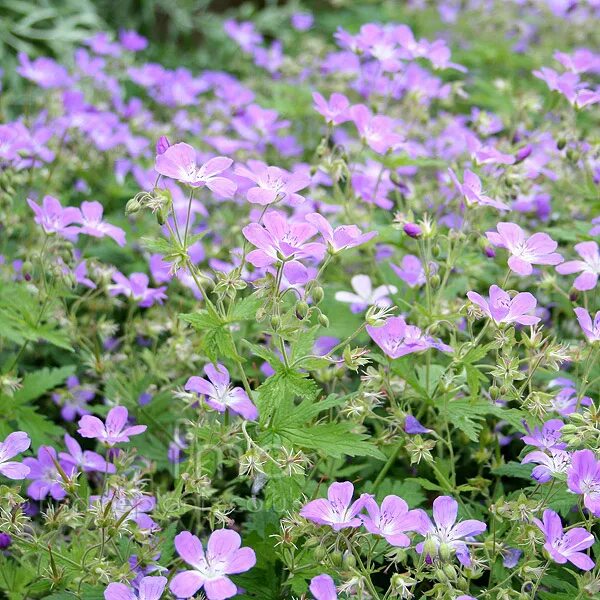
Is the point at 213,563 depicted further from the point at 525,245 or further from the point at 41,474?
the point at 525,245

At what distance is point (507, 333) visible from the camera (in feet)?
5.46

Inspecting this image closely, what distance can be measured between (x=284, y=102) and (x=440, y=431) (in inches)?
79.6

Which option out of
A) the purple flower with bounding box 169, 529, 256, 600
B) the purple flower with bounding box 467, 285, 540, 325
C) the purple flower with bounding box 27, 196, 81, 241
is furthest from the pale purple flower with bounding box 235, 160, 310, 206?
the purple flower with bounding box 169, 529, 256, 600

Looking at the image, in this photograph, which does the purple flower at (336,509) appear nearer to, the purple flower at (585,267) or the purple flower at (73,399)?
the purple flower at (585,267)

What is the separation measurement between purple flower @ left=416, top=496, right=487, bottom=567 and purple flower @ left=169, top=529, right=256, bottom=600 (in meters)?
0.35

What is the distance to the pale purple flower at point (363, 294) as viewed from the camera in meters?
2.26

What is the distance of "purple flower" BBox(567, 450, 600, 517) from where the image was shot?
1547mm

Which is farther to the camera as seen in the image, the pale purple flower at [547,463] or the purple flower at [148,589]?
the pale purple flower at [547,463]

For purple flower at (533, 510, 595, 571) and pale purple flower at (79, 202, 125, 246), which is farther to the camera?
pale purple flower at (79, 202, 125, 246)

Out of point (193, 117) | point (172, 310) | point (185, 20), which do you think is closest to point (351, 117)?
point (172, 310)

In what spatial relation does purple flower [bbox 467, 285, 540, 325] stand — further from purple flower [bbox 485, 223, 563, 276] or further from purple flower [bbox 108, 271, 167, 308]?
purple flower [bbox 108, 271, 167, 308]

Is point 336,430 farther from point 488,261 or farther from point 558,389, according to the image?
point 488,261

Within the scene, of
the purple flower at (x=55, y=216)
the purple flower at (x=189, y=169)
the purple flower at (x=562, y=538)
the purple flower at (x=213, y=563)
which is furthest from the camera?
the purple flower at (x=55, y=216)

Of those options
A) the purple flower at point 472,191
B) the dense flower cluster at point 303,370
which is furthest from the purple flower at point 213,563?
the purple flower at point 472,191
